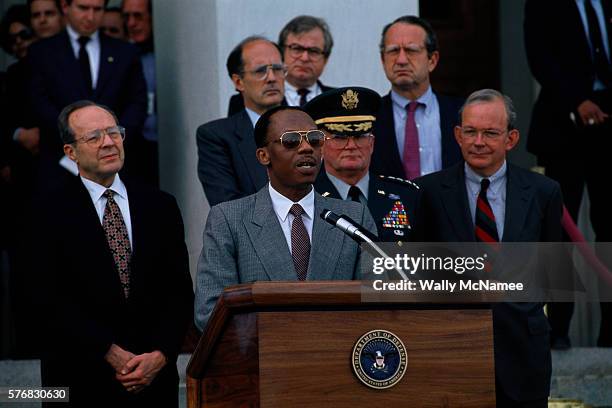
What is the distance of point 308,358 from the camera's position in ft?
14.8

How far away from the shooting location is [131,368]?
228 inches

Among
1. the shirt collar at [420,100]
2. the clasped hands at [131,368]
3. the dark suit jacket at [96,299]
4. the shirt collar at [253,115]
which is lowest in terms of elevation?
the clasped hands at [131,368]

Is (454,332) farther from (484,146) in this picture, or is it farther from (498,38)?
(498,38)

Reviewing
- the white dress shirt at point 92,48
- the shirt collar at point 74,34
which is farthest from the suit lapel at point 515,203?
the shirt collar at point 74,34

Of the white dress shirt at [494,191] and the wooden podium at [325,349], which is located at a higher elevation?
the white dress shirt at [494,191]

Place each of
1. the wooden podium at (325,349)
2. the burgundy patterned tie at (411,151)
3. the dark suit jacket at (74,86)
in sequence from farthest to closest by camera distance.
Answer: the dark suit jacket at (74,86)
the burgundy patterned tie at (411,151)
the wooden podium at (325,349)

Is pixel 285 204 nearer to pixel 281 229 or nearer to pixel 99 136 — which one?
pixel 281 229

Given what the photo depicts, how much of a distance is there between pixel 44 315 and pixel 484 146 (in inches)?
78.9

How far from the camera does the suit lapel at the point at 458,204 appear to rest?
6312 millimetres

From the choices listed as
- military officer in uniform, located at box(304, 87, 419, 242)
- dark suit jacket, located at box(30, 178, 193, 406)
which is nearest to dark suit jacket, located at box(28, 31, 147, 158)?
military officer in uniform, located at box(304, 87, 419, 242)

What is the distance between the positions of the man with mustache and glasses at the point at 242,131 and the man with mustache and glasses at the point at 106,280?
63 cm

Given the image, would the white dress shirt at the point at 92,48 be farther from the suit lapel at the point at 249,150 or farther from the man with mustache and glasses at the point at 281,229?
the man with mustache and glasses at the point at 281,229

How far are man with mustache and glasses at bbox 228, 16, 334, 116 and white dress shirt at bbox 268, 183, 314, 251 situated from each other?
209cm

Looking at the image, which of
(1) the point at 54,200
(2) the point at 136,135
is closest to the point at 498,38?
(2) the point at 136,135
